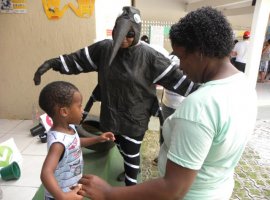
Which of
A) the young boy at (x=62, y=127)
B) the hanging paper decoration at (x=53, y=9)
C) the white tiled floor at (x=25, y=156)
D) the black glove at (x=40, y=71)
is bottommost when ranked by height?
the white tiled floor at (x=25, y=156)

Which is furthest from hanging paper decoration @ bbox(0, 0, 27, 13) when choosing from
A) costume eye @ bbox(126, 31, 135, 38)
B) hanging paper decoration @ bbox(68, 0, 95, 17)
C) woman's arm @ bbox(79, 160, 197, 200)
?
woman's arm @ bbox(79, 160, 197, 200)

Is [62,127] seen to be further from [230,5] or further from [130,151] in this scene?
[230,5]

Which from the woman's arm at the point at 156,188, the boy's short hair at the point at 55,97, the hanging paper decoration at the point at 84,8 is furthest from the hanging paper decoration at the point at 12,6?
the woman's arm at the point at 156,188

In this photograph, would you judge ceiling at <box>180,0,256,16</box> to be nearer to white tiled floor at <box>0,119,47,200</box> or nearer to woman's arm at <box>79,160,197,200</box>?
white tiled floor at <box>0,119,47,200</box>

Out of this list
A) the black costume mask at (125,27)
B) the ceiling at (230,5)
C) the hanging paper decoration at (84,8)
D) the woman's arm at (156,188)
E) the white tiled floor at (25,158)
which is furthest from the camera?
the ceiling at (230,5)

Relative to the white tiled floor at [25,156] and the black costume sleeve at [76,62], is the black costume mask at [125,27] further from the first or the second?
the white tiled floor at [25,156]

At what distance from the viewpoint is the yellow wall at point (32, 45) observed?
3203mm

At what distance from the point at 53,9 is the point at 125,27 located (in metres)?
2.03

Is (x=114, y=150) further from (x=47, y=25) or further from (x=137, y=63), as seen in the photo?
(x=47, y=25)

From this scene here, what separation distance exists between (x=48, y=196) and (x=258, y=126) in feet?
12.0

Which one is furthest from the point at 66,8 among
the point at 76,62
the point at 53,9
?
the point at 76,62

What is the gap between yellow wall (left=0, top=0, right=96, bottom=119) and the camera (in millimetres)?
3203

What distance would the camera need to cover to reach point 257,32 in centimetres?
412

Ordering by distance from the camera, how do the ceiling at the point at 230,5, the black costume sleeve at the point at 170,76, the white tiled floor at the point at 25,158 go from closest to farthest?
the black costume sleeve at the point at 170,76 < the white tiled floor at the point at 25,158 < the ceiling at the point at 230,5
